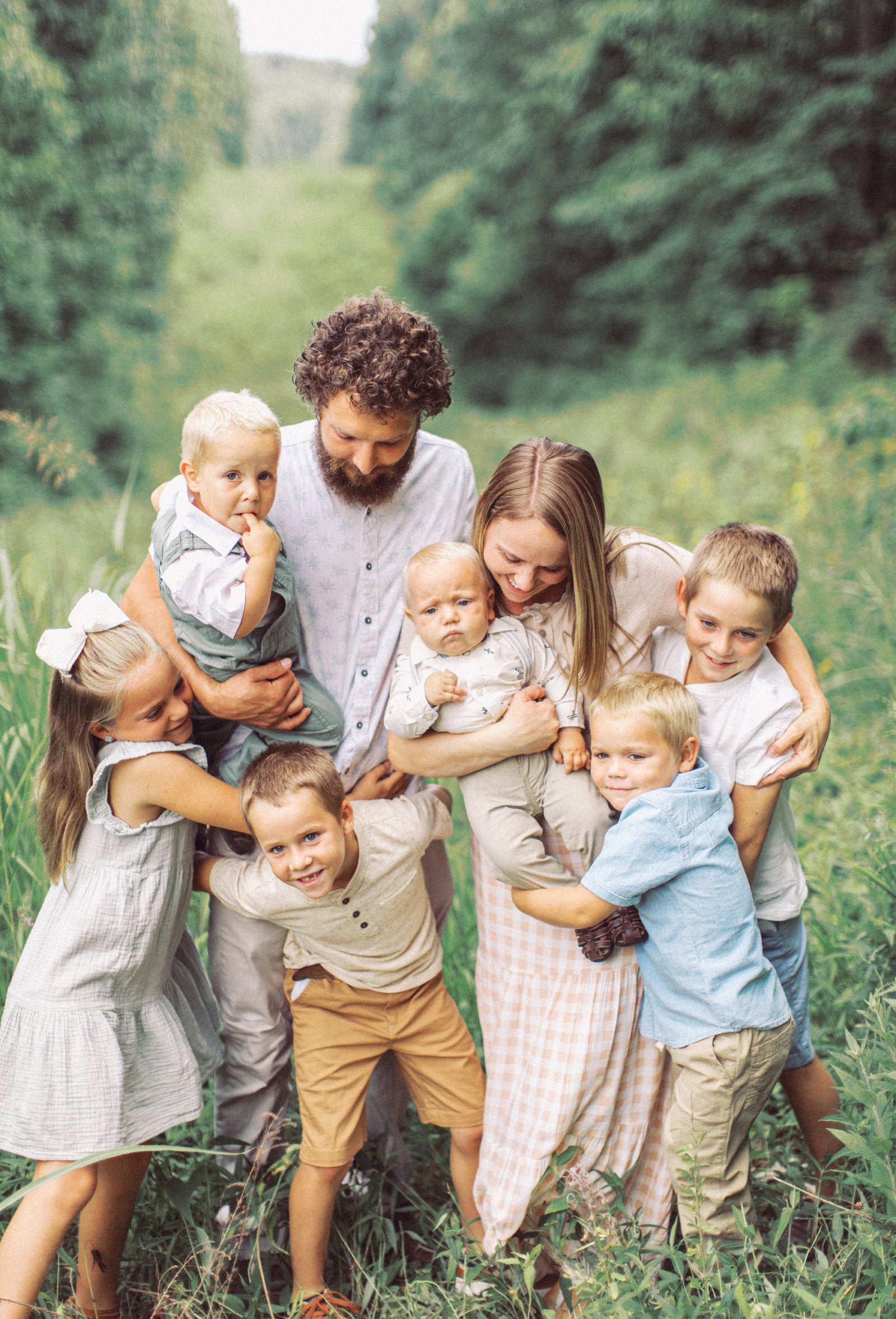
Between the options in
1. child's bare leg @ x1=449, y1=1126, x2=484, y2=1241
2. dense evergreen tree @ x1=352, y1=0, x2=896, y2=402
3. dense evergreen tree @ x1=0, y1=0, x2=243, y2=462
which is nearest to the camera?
child's bare leg @ x1=449, y1=1126, x2=484, y2=1241

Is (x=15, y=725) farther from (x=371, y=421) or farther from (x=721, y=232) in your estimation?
(x=721, y=232)

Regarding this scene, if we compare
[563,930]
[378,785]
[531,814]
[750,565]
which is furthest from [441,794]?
[750,565]

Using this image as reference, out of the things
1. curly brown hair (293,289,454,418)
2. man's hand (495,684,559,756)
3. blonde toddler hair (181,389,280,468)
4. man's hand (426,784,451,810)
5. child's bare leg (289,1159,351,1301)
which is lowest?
child's bare leg (289,1159,351,1301)

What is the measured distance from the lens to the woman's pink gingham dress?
2057 mm

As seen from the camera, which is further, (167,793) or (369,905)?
(369,905)

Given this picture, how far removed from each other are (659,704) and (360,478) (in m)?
0.81

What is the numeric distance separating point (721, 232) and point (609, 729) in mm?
10530

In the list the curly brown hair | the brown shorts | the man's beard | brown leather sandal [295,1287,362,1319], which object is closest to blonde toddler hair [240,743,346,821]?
the brown shorts

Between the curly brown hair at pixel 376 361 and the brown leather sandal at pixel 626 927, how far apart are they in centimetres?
112

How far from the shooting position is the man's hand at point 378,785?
7.48ft

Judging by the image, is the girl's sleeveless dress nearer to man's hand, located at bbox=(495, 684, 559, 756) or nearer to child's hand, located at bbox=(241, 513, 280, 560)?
child's hand, located at bbox=(241, 513, 280, 560)

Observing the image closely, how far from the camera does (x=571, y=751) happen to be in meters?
2.04

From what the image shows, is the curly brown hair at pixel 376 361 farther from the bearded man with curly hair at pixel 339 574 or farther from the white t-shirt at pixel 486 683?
the white t-shirt at pixel 486 683

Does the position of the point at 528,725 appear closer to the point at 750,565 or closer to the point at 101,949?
the point at 750,565
